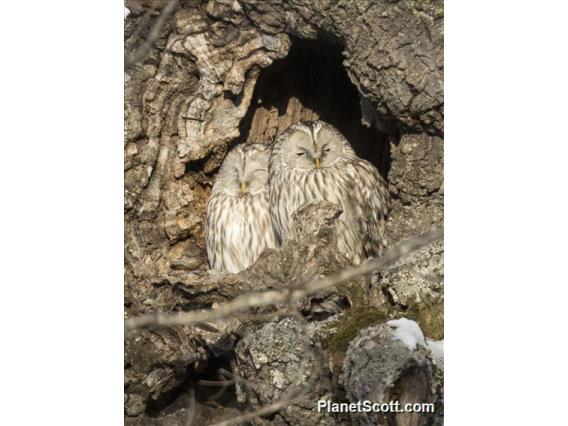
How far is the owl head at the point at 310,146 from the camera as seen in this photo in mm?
6043

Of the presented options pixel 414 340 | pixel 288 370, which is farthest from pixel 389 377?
pixel 288 370

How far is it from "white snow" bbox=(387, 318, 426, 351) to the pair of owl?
132 cm

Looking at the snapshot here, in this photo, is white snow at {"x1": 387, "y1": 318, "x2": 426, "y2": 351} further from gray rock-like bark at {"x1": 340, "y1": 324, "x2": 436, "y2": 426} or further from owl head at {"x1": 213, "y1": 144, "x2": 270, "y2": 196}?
owl head at {"x1": 213, "y1": 144, "x2": 270, "y2": 196}

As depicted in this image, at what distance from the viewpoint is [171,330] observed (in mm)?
5254

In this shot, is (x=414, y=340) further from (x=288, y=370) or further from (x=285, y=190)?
(x=285, y=190)

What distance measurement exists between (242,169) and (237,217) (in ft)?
1.08

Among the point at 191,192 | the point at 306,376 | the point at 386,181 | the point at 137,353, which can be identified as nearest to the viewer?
the point at 306,376

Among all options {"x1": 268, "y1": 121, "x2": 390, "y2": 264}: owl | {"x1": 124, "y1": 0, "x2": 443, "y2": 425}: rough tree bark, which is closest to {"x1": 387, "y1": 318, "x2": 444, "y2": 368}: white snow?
{"x1": 124, "y1": 0, "x2": 443, "y2": 425}: rough tree bark

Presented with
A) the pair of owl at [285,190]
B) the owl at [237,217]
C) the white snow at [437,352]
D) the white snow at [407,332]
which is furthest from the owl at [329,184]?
the white snow at [437,352]

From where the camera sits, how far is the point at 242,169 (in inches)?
240

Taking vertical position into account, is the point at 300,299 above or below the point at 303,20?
below
